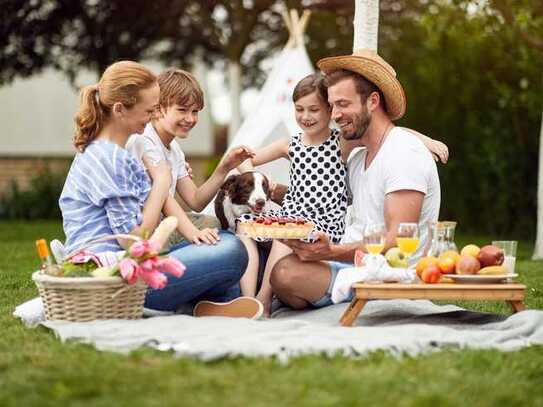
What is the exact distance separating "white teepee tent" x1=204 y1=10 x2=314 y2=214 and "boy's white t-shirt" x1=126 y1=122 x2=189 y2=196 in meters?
2.75

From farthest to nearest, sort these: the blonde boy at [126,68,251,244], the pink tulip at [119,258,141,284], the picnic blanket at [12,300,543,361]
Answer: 1. the blonde boy at [126,68,251,244]
2. the pink tulip at [119,258,141,284]
3. the picnic blanket at [12,300,543,361]

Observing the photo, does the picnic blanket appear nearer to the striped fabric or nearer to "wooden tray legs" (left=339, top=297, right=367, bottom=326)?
"wooden tray legs" (left=339, top=297, right=367, bottom=326)

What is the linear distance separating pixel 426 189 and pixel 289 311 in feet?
2.91

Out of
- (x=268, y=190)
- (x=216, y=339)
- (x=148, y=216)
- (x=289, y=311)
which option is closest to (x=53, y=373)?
(x=216, y=339)

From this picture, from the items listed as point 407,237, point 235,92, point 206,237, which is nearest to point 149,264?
point 206,237

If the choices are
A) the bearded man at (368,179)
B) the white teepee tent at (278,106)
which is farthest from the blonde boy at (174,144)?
the white teepee tent at (278,106)

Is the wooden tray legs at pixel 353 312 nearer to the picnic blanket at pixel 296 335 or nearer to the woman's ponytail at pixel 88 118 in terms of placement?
the picnic blanket at pixel 296 335

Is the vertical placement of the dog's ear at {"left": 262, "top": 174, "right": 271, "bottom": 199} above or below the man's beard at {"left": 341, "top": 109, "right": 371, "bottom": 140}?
below

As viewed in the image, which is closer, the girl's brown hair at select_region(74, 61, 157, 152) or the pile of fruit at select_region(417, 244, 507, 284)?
the pile of fruit at select_region(417, 244, 507, 284)

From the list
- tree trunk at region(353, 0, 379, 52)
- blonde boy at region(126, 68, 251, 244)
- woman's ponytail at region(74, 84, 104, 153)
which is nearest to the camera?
woman's ponytail at region(74, 84, 104, 153)

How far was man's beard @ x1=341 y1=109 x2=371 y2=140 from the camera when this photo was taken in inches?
196

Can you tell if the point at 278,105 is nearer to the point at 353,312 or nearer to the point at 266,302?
the point at 266,302


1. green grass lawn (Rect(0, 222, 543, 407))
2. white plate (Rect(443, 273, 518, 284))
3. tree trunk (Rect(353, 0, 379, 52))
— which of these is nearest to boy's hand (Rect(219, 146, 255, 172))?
white plate (Rect(443, 273, 518, 284))

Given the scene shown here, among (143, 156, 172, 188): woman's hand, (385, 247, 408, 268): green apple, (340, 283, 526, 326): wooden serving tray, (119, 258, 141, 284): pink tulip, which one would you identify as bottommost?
(340, 283, 526, 326): wooden serving tray
